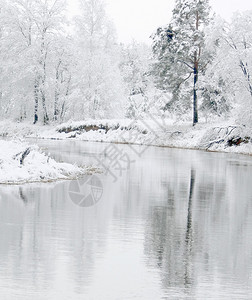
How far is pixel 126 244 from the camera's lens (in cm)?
975

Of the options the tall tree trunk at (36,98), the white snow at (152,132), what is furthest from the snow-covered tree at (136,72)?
the white snow at (152,132)

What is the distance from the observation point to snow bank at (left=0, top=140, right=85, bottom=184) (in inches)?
703

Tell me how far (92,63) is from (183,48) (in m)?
12.7

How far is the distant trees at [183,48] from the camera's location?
52688 mm

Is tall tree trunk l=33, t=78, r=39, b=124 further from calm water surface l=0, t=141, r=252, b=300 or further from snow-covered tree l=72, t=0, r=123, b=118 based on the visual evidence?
Answer: calm water surface l=0, t=141, r=252, b=300

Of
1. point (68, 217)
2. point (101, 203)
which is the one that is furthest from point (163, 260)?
point (101, 203)

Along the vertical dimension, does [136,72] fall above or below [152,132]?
above

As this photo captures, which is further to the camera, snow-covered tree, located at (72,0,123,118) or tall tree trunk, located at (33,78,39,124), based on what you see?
tall tree trunk, located at (33,78,39,124)

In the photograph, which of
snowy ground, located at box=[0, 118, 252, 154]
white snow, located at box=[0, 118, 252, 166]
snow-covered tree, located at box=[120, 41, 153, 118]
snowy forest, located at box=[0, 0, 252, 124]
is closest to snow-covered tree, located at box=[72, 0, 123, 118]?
snowy forest, located at box=[0, 0, 252, 124]

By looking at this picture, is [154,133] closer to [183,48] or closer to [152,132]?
[152,132]

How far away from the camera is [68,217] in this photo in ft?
40.2

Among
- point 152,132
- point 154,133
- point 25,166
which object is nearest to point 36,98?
point 152,132

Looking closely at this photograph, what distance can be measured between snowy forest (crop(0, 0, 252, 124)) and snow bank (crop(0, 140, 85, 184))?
96.0 ft

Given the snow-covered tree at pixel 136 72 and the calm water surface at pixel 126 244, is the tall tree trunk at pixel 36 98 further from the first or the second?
the calm water surface at pixel 126 244
